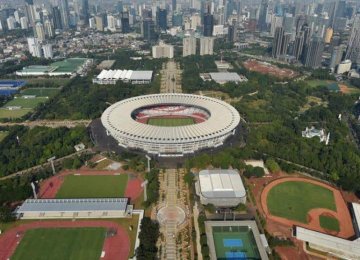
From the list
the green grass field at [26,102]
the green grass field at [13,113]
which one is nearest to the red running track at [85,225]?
the green grass field at [13,113]

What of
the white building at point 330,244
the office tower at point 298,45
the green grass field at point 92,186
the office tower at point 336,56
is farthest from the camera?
the office tower at point 298,45

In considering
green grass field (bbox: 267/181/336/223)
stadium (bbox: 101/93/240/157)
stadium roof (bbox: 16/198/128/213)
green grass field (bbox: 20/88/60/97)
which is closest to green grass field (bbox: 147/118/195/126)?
stadium (bbox: 101/93/240/157)

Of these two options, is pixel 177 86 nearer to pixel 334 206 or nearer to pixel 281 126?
pixel 281 126

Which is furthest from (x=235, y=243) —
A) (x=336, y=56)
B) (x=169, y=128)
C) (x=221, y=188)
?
(x=336, y=56)

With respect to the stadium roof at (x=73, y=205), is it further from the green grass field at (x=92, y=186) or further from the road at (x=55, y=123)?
the road at (x=55, y=123)

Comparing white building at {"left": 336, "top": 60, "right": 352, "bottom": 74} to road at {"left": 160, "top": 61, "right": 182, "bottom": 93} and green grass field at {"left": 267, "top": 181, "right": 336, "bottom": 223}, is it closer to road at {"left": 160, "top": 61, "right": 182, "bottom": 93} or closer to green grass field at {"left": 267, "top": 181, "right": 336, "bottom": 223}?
road at {"left": 160, "top": 61, "right": 182, "bottom": 93}

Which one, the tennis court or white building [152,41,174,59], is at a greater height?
white building [152,41,174,59]
